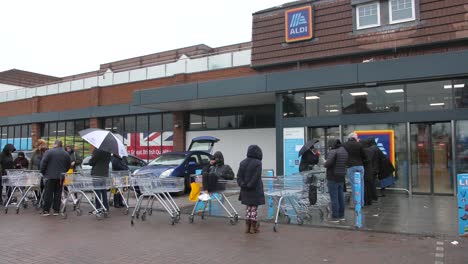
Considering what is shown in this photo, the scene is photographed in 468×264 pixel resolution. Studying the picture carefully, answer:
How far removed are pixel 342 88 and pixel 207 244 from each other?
339 inches

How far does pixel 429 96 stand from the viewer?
12250 millimetres

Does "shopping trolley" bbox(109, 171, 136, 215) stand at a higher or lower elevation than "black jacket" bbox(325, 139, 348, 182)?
lower

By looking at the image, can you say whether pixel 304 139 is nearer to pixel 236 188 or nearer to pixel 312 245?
pixel 236 188

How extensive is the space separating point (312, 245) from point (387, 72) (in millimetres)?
7697

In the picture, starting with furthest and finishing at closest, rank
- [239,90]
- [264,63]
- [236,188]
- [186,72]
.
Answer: [186,72]
[264,63]
[239,90]
[236,188]

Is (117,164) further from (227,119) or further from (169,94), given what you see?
(227,119)

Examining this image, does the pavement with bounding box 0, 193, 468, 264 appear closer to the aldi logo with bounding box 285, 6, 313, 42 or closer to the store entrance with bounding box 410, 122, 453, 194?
the store entrance with bounding box 410, 122, 453, 194

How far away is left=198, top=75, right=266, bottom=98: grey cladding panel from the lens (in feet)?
48.2

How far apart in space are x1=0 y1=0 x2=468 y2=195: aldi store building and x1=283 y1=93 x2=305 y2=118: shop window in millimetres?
36

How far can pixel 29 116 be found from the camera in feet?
92.0

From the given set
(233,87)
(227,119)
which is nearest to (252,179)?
(233,87)

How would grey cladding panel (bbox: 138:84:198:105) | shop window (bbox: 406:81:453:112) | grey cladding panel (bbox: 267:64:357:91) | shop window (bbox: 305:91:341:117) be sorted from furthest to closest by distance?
grey cladding panel (bbox: 138:84:198:105) < shop window (bbox: 305:91:341:117) < grey cladding panel (bbox: 267:64:357:91) < shop window (bbox: 406:81:453:112)

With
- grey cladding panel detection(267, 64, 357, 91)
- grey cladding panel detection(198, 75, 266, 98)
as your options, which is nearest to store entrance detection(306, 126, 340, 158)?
grey cladding panel detection(267, 64, 357, 91)

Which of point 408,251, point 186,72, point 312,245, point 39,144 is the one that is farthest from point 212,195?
point 186,72
